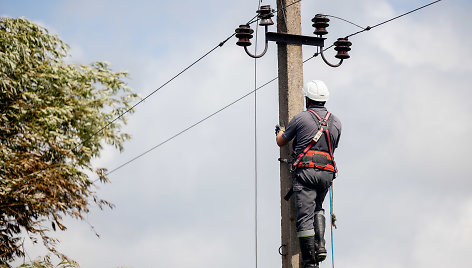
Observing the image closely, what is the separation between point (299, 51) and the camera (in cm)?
1110

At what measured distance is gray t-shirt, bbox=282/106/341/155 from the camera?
1005cm

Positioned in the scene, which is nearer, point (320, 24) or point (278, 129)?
point (278, 129)

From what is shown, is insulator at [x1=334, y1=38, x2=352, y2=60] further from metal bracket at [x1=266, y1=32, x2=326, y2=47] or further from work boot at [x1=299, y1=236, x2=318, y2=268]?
work boot at [x1=299, y1=236, x2=318, y2=268]

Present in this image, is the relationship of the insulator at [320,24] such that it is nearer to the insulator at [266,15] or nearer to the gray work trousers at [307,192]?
the insulator at [266,15]

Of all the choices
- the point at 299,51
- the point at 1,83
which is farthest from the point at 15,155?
the point at 299,51

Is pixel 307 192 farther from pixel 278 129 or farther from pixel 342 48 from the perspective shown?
pixel 342 48

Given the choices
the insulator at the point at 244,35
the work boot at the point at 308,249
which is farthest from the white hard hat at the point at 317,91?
the work boot at the point at 308,249

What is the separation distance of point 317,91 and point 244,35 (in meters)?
1.49

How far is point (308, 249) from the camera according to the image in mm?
10000

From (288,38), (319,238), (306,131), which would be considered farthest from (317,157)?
(288,38)

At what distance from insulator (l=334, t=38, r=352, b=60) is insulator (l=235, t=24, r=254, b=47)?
1434 mm

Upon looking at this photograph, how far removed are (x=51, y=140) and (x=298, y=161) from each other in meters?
19.2

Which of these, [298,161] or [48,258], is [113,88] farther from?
[298,161]

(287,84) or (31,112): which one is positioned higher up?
(31,112)
